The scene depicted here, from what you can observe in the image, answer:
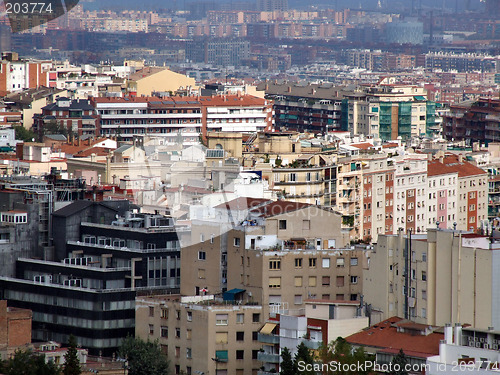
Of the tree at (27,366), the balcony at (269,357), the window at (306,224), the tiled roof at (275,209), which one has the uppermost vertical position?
the tiled roof at (275,209)

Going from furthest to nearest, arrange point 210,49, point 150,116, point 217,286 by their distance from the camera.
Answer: point 210,49 < point 150,116 < point 217,286

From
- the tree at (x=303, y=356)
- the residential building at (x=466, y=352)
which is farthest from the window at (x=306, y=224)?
the residential building at (x=466, y=352)

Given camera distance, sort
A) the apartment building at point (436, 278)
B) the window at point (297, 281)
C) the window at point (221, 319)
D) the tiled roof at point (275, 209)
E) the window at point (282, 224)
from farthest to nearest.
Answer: the tiled roof at point (275, 209) → the window at point (282, 224) → the window at point (297, 281) → the window at point (221, 319) → the apartment building at point (436, 278)

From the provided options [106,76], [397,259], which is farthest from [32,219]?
[106,76]

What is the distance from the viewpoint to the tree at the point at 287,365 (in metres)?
24.8

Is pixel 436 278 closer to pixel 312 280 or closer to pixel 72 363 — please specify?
pixel 312 280

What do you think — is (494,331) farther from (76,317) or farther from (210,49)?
(210,49)

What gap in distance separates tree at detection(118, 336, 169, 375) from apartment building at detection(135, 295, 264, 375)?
32 cm

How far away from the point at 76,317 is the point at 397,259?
6.08 metres

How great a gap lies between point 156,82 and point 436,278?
190 feet

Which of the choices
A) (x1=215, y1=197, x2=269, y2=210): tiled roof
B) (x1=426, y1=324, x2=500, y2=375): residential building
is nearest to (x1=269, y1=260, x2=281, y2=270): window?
(x1=215, y1=197, x2=269, y2=210): tiled roof

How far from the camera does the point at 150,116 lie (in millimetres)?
71938

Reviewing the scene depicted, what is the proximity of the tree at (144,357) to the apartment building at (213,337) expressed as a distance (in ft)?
1.03

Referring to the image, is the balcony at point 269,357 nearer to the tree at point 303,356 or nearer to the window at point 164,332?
the tree at point 303,356
